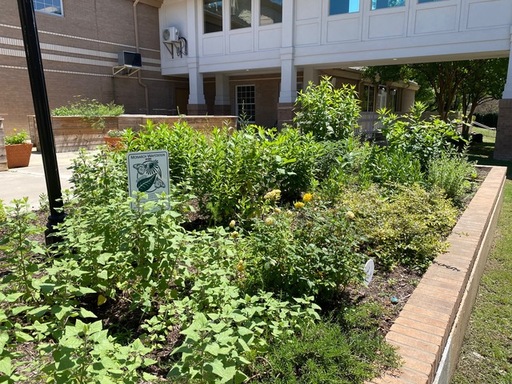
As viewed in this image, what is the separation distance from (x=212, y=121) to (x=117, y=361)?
1250cm

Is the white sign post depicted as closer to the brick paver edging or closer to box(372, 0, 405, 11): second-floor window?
the brick paver edging

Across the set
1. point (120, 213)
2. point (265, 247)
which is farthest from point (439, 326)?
point (120, 213)

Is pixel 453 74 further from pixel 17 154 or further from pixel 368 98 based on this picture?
pixel 17 154

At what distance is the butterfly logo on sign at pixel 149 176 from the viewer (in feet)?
10.3

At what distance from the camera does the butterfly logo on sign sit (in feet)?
10.3

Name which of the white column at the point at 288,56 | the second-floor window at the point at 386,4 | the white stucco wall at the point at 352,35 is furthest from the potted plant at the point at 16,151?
the second-floor window at the point at 386,4

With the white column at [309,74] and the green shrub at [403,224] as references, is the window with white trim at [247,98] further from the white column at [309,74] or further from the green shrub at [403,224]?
the green shrub at [403,224]

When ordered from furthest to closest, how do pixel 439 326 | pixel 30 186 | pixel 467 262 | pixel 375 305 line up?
pixel 30 186, pixel 467 262, pixel 375 305, pixel 439 326

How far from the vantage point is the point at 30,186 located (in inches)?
285

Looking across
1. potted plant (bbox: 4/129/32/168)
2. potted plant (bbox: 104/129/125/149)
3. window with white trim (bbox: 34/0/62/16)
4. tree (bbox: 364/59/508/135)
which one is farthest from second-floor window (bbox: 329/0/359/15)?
potted plant (bbox: 4/129/32/168)

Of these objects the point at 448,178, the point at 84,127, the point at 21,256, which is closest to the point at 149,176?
the point at 21,256

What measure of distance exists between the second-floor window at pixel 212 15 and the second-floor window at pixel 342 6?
6.05 m

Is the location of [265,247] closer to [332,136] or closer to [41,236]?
[41,236]

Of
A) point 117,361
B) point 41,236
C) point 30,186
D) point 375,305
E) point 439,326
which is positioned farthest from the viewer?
point 30,186
